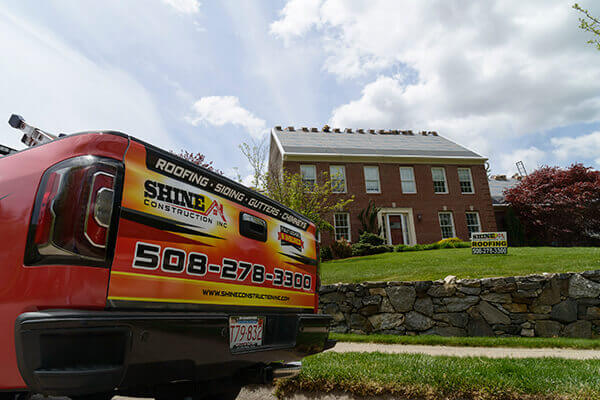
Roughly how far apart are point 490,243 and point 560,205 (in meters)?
15.0

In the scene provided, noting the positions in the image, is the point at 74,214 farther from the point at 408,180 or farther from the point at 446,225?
the point at 446,225

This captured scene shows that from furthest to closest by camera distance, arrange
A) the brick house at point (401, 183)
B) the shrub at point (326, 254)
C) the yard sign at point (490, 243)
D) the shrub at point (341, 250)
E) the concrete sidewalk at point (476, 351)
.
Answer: the brick house at point (401, 183), the shrub at point (326, 254), the shrub at point (341, 250), the yard sign at point (490, 243), the concrete sidewalk at point (476, 351)

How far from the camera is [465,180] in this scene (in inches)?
900

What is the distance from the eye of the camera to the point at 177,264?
1.88 meters

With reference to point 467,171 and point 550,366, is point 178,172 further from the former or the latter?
point 467,171

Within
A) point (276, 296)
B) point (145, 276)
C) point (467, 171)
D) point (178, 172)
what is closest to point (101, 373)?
point (145, 276)

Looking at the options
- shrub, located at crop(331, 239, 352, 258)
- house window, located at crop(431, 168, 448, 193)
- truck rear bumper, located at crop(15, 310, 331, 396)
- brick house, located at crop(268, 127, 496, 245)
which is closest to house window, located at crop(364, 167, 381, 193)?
brick house, located at crop(268, 127, 496, 245)

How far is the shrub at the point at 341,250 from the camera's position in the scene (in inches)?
704

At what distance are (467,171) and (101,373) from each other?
2471cm

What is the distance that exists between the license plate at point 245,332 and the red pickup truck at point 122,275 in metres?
0.01

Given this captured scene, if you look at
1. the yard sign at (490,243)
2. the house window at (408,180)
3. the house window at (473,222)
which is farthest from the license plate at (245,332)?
the house window at (473,222)

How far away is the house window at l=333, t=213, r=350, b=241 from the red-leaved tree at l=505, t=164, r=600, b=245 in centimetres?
Result: 1207

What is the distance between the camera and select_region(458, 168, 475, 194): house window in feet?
74.5

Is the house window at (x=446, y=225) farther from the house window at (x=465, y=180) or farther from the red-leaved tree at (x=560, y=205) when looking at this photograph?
the red-leaved tree at (x=560, y=205)
